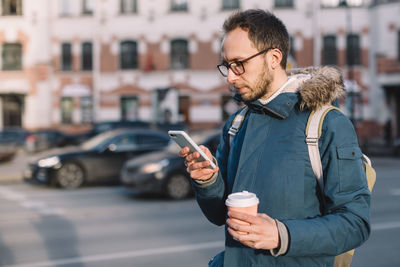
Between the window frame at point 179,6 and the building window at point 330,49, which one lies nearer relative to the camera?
the building window at point 330,49

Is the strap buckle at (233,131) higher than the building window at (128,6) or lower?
lower

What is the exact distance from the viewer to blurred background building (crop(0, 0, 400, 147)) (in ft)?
96.9

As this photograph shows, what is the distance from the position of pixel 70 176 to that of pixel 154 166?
3198 millimetres

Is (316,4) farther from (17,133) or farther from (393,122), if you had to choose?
(17,133)

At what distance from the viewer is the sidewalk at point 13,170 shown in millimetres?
14828

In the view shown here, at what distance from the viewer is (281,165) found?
1.90 m

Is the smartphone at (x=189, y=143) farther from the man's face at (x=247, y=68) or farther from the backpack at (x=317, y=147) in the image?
the backpack at (x=317, y=147)

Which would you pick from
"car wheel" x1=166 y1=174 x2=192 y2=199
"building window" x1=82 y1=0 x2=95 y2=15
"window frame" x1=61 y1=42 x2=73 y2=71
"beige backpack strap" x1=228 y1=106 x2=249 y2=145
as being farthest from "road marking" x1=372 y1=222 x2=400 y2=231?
"building window" x1=82 y1=0 x2=95 y2=15

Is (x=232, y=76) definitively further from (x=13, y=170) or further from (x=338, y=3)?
(x=338, y=3)

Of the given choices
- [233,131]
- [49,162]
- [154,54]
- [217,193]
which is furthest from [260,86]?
[154,54]

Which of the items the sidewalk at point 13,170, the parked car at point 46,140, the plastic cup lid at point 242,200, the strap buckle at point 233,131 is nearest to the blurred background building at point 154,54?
the parked car at point 46,140

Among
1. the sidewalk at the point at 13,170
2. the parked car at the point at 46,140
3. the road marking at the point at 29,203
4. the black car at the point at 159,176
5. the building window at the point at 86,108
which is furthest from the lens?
the building window at the point at 86,108

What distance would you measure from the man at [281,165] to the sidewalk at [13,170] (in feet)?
45.5

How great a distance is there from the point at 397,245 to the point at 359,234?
574 centimetres
